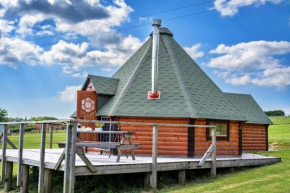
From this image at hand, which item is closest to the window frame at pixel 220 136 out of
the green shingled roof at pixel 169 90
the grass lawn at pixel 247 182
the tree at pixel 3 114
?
the green shingled roof at pixel 169 90

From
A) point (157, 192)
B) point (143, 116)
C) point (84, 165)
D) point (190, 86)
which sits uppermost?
point (190, 86)

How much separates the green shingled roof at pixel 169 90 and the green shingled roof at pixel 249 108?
5723 millimetres

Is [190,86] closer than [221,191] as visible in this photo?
No

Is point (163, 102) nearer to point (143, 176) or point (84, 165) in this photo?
point (143, 176)

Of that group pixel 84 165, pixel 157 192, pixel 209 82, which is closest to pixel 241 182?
pixel 157 192

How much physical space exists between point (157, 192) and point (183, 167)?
5.84 feet

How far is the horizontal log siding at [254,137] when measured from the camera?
73.7ft

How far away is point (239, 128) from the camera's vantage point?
57.4 ft

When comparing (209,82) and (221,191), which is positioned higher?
(209,82)

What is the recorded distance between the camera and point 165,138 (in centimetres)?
1560

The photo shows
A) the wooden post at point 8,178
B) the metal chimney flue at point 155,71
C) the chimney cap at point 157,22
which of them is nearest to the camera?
the wooden post at point 8,178

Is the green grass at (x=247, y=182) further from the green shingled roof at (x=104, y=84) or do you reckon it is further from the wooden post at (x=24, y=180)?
the green shingled roof at (x=104, y=84)

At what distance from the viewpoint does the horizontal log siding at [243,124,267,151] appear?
884 inches

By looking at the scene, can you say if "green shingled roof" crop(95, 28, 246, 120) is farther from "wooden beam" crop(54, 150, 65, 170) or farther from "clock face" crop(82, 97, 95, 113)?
"wooden beam" crop(54, 150, 65, 170)
